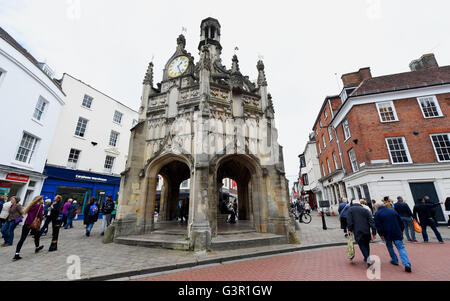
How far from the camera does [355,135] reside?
49.4 feet

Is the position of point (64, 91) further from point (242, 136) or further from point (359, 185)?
point (359, 185)

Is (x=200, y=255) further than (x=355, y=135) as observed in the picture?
No

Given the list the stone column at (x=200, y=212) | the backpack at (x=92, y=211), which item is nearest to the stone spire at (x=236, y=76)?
the stone column at (x=200, y=212)

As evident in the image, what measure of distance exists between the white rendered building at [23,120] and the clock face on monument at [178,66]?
9787 millimetres

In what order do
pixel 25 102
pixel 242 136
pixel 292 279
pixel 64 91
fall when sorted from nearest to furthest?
pixel 292 279
pixel 242 136
pixel 25 102
pixel 64 91

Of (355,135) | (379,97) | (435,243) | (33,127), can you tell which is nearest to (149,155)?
(33,127)

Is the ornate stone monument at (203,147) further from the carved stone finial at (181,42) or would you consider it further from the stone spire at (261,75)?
the carved stone finial at (181,42)

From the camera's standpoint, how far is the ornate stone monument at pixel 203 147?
7675 millimetres

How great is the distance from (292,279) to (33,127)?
685 inches

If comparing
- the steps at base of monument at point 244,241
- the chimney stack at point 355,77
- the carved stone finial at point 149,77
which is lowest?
the steps at base of monument at point 244,241

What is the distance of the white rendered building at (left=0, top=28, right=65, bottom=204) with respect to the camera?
35.4 feet

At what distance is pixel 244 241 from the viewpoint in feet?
22.4

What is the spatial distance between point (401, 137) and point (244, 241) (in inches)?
591
